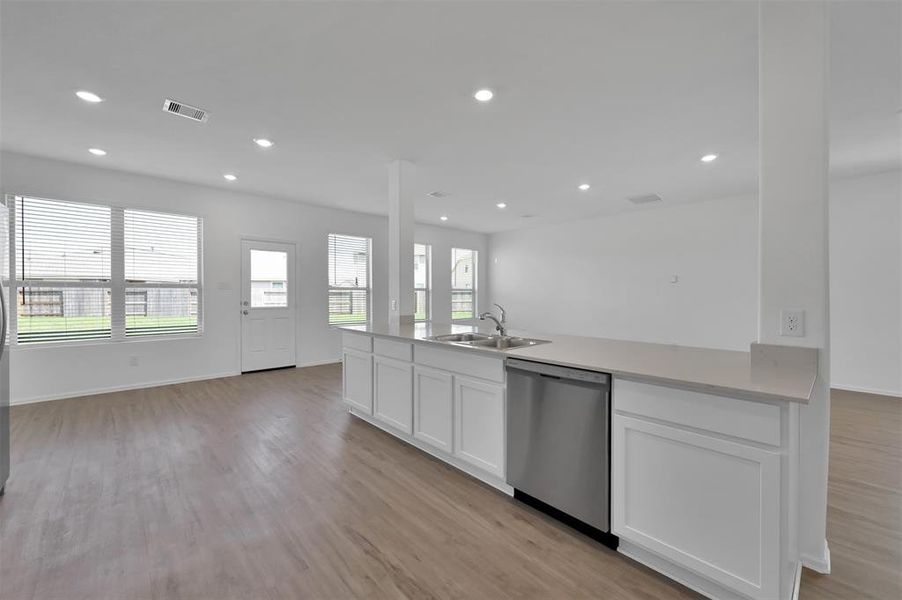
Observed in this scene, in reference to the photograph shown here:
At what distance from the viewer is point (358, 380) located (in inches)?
141

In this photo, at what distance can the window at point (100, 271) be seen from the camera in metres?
4.10

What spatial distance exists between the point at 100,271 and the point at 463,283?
6.36m

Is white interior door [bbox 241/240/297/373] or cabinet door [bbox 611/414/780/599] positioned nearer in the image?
cabinet door [bbox 611/414/780/599]

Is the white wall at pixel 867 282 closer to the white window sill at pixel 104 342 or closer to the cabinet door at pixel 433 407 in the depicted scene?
the cabinet door at pixel 433 407

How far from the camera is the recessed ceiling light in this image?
2715 millimetres

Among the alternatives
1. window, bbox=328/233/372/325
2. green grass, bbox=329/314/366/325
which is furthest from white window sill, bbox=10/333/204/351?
window, bbox=328/233/372/325

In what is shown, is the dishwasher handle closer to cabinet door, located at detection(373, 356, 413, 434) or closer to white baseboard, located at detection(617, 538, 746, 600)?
white baseboard, located at detection(617, 538, 746, 600)

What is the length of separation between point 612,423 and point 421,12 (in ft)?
7.38

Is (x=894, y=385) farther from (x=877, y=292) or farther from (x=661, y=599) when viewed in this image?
(x=661, y=599)

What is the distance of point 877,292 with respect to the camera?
4531 millimetres

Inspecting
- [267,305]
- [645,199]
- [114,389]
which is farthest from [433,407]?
[645,199]

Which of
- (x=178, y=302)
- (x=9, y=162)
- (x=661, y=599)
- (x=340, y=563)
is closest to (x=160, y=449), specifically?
(x=340, y=563)

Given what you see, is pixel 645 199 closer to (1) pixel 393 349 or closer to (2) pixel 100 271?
(1) pixel 393 349

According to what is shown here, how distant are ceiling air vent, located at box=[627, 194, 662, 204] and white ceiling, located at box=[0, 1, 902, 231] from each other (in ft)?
3.56
